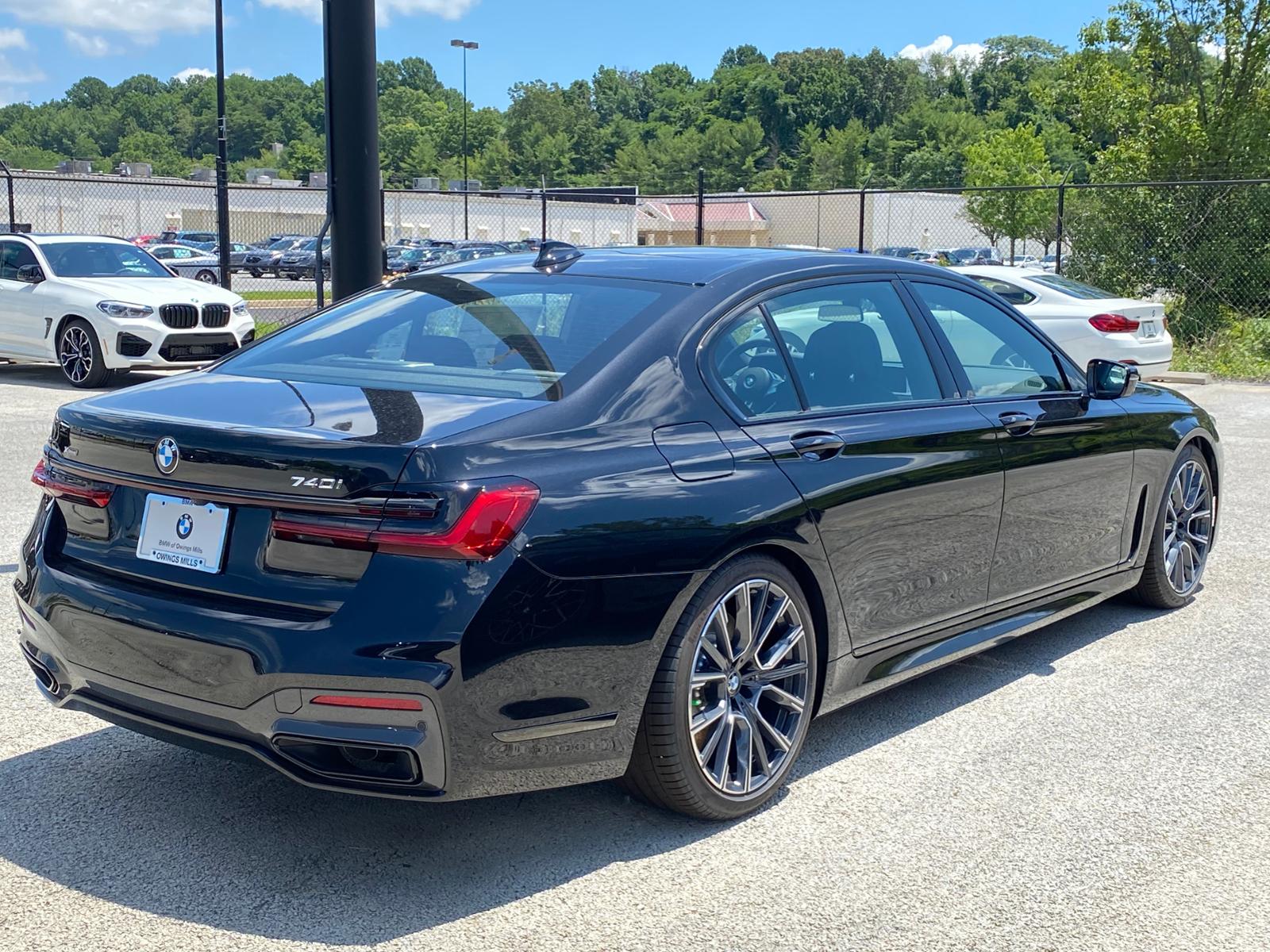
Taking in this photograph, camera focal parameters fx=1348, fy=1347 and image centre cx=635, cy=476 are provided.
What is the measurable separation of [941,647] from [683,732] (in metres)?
1.32

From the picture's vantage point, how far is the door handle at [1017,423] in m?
4.70

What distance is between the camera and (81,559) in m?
3.49

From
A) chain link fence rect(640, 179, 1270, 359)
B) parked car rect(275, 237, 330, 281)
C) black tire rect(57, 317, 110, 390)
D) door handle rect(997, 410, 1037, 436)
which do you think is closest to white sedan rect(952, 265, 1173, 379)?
chain link fence rect(640, 179, 1270, 359)

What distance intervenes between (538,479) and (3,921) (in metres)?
1.58

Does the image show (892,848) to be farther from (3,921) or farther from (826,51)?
(826,51)

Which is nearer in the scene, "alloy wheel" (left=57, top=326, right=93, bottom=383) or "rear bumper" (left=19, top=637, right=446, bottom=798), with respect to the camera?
"rear bumper" (left=19, top=637, right=446, bottom=798)

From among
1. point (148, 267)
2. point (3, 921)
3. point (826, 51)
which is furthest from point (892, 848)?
point (826, 51)

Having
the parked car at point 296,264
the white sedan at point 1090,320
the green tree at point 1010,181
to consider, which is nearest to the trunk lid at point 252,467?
the white sedan at point 1090,320

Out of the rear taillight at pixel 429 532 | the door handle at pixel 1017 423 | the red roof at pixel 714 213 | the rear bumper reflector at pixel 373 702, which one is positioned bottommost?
the rear bumper reflector at pixel 373 702

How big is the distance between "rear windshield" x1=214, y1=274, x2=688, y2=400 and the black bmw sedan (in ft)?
0.04

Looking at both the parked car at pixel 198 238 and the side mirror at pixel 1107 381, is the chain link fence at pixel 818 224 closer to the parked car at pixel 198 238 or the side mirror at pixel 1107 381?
the parked car at pixel 198 238

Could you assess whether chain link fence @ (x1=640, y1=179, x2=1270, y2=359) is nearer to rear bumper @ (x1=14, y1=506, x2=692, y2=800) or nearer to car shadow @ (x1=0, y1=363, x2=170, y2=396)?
car shadow @ (x1=0, y1=363, x2=170, y2=396)

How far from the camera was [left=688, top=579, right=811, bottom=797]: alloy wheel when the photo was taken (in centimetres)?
359

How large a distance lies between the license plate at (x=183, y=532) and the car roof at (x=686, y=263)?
1.55 meters
